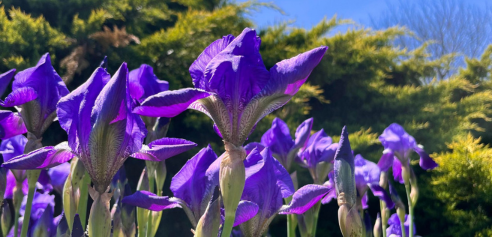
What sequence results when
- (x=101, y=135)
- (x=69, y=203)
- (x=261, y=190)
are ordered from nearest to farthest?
(x=101, y=135), (x=261, y=190), (x=69, y=203)

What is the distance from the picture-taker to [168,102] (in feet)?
2.05

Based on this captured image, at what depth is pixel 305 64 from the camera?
2.30 feet

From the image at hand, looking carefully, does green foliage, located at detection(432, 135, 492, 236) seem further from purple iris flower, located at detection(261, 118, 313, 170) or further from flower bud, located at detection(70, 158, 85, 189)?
flower bud, located at detection(70, 158, 85, 189)

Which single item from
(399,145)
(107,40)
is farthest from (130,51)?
(399,145)

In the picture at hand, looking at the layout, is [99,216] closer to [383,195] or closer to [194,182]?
[194,182]

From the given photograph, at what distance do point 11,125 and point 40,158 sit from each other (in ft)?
1.36

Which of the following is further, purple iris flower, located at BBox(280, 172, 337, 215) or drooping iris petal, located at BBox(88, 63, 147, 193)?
purple iris flower, located at BBox(280, 172, 337, 215)

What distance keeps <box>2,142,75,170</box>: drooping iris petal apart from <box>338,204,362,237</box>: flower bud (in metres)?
0.56

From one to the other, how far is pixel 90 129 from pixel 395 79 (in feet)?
25.7

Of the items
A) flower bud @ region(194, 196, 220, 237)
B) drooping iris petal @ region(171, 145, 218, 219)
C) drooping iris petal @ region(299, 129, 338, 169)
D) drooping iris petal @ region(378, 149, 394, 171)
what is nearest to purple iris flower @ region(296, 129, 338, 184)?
drooping iris petal @ region(299, 129, 338, 169)

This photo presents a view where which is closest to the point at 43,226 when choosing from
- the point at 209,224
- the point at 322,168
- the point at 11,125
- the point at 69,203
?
the point at 69,203

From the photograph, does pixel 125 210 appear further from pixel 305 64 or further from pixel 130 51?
pixel 130 51

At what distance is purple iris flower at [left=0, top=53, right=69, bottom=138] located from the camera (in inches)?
39.8

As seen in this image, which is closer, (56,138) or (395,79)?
(56,138)
